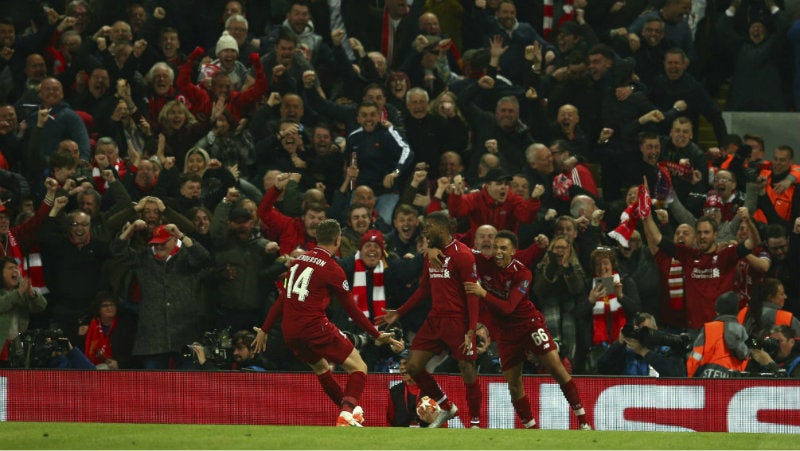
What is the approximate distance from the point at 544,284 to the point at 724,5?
789 centimetres

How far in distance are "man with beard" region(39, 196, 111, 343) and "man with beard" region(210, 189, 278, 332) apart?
1.27 meters

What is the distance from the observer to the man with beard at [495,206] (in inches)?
613

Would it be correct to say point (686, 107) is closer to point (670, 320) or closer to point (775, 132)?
point (775, 132)

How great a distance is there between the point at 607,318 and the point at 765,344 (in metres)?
1.61

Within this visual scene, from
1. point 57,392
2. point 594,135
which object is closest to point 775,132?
point 594,135

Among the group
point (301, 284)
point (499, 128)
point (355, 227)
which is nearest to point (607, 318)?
point (355, 227)

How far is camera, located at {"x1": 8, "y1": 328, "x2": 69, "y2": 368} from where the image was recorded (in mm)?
14078

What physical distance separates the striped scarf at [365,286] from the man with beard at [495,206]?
1306mm

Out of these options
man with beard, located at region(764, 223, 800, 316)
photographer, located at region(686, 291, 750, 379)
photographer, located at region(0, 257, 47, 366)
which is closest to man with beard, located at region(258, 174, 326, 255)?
photographer, located at region(0, 257, 47, 366)

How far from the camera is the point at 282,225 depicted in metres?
15.7

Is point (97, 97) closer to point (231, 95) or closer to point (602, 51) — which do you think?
point (231, 95)

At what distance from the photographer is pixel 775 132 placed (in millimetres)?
18875

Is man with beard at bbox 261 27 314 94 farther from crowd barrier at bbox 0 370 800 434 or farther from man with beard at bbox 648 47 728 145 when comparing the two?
crowd barrier at bbox 0 370 800 434

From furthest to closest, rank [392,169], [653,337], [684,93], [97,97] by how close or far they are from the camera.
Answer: [684,93]
[97,97]
[392,169]
[653,337]
